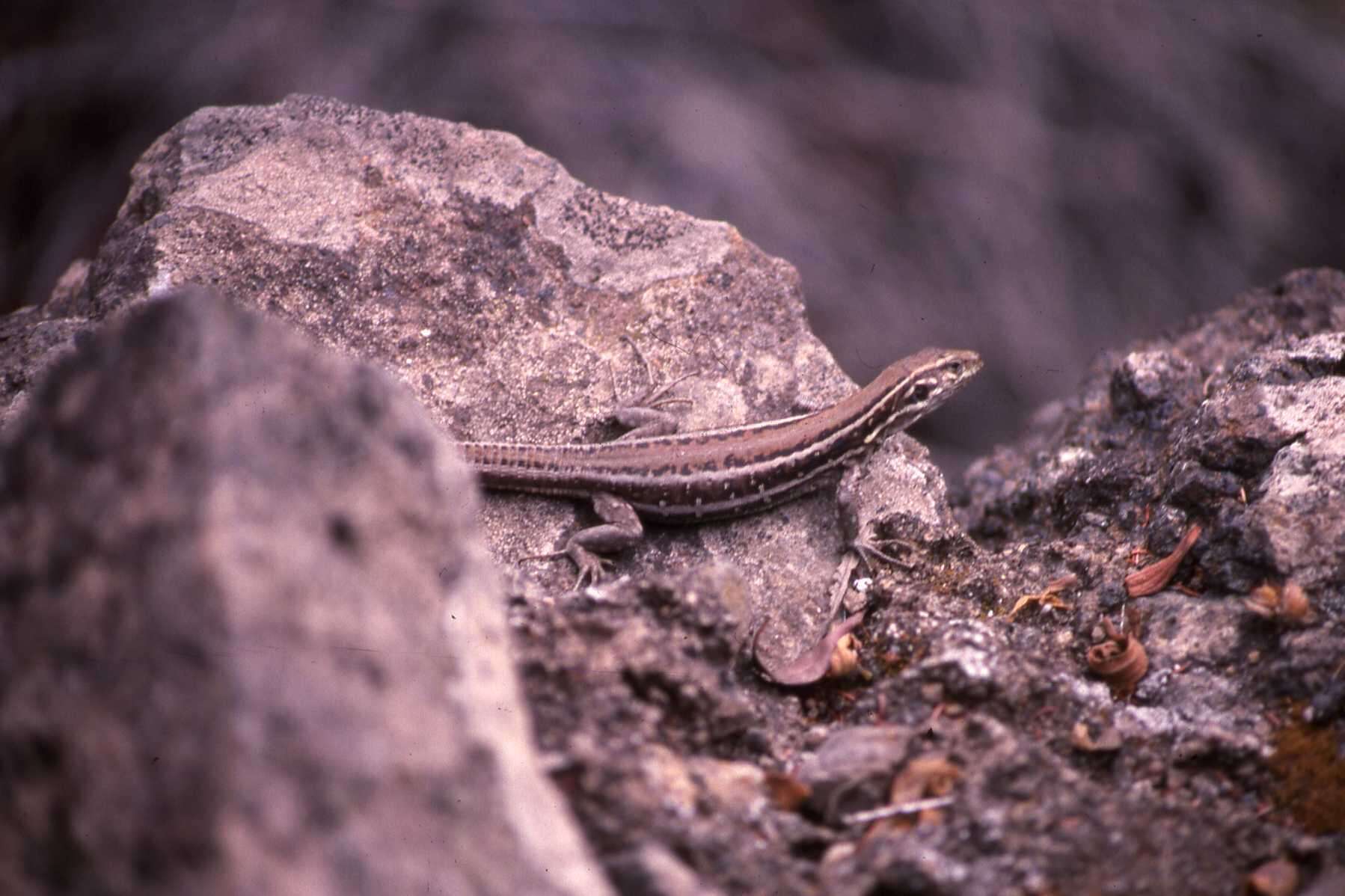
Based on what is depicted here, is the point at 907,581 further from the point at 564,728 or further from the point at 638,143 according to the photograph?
the point at 638,143

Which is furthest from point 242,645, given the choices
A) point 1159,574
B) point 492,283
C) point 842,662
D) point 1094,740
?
point 1159,574

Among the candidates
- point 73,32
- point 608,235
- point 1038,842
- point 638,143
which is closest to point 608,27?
point 638,143

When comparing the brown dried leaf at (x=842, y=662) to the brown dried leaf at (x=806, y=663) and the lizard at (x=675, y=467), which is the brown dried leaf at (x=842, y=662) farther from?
the lizard at (x=675, y=467)

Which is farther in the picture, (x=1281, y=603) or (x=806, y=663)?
(x=806, y=663)

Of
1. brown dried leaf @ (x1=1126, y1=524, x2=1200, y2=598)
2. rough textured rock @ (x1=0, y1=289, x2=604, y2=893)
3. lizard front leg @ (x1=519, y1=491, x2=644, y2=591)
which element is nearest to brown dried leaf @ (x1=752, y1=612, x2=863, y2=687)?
lizard front leg @ (x1=519, y1=491, x2=644, y2=591)

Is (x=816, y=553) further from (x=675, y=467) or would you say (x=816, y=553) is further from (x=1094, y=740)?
(x=1094, y=740)

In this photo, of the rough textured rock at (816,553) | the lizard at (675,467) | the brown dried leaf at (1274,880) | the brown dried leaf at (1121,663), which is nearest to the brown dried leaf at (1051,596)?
the rough textured rock at (816,553)

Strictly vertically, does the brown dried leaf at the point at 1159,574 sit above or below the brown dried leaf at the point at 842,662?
above
